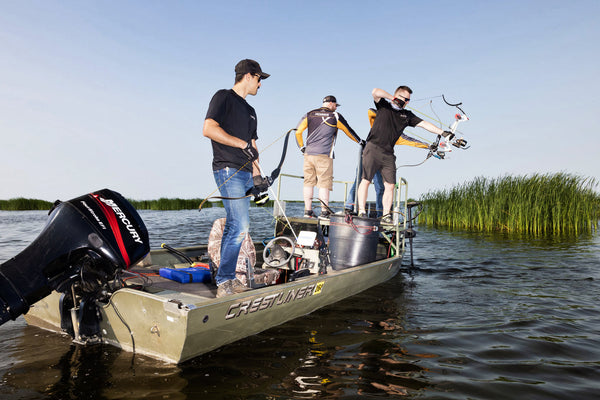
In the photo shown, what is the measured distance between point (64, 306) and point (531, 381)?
4282 millimetres

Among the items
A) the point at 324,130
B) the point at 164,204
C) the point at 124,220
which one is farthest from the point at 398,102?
the point at 164,204

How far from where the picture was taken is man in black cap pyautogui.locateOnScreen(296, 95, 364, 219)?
23.4 ft

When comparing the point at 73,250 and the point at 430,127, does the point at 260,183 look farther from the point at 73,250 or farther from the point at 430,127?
the point at 430,127

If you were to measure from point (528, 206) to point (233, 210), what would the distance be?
1459cm

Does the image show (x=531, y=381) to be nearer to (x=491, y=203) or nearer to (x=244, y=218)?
(x=244, y=218)

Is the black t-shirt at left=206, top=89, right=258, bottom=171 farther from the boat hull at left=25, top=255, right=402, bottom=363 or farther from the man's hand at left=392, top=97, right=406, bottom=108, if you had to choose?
the man's hand at left=392, top=97, right=406, bottom=108

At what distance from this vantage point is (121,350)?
11.5 ft

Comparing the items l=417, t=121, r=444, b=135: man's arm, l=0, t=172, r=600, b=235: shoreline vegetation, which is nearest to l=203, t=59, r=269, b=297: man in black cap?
l=417, t=121, r=444, b=135: man's arm

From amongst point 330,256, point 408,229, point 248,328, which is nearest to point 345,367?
point 248,328

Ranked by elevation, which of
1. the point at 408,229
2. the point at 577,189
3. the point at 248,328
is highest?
the point at 577,189

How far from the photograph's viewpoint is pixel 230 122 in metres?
3.69

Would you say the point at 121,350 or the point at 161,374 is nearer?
the point at 161,374

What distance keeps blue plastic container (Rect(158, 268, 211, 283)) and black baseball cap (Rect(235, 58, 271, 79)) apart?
2.55m

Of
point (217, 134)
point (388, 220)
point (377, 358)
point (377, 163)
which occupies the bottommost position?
point (377, 358)
